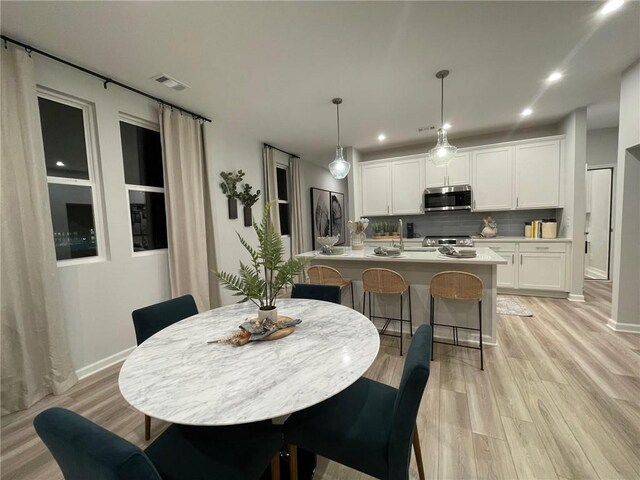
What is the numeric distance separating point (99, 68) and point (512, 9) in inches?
134

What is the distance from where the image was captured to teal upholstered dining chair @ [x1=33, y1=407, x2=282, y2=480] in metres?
0.65

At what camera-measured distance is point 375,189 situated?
5.39m

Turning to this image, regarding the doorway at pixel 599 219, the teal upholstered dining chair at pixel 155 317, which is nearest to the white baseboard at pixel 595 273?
the doorway at pixel 599 219

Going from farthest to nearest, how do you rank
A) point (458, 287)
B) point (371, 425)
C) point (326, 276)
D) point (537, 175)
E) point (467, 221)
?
point (467, 221), point (537, 175), point (326, 276), point (458, 287), point (371, 425)

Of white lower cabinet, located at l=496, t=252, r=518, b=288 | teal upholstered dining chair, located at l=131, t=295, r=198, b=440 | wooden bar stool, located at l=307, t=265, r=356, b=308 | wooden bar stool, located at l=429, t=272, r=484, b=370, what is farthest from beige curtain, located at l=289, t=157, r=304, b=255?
teal upholstered dining chair, located at l=131, t=295, r=198, b=440

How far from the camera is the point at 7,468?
155 cm

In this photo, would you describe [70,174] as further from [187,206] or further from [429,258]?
[429,258]

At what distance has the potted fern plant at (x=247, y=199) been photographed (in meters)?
4.36

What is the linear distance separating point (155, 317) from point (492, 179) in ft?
16.5

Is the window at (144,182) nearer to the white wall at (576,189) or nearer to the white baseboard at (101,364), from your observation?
the white baseboard at (101,364)

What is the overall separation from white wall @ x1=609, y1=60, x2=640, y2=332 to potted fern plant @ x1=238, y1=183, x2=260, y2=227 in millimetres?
4518

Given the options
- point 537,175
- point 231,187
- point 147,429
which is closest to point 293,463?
point 147,429

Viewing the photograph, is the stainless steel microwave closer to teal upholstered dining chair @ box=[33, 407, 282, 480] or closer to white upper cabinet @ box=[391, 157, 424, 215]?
white upper cabinet @ box=[391, 157, 424, 215]

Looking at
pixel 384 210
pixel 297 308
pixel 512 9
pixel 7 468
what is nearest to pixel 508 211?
pixel 384 210
